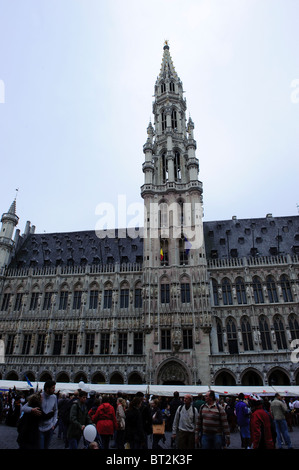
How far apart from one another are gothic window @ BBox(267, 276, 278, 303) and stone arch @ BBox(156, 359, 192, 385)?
44.9ft

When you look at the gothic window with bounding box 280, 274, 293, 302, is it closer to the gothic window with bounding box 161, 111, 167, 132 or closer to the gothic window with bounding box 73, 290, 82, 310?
the gothic window with bounding box 73, 290, 82, 310

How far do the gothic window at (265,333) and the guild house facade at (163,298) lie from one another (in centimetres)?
11

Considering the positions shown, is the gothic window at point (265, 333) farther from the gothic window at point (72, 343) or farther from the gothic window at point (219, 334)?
the gothic window at point (72, 343)

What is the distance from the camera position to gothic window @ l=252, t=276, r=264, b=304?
36688mm

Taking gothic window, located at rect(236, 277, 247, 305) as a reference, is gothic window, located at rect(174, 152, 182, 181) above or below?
above

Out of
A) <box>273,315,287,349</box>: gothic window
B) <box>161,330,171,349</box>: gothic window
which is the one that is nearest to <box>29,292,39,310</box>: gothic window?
<box>161,330,171,349</box>: gothic window

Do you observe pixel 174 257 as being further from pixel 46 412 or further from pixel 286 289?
pixel 46 412

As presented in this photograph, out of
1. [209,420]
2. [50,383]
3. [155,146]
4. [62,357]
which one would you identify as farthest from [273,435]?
[155,146]

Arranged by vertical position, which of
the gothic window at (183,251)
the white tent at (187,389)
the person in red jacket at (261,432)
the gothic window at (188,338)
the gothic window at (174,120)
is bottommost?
the person in red jacket at (261,432)

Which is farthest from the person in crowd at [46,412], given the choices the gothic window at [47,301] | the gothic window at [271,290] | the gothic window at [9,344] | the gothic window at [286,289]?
the gothic window at [9,344]

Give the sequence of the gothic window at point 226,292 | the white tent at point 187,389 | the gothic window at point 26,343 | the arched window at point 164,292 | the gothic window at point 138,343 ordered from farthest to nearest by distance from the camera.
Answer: the gothic window at point 26,343, the gothic window at point 226,292, the arched window at point 164,292, the gothic window at point 138,343, the white tent at point 187,389

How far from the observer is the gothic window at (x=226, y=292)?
1469 inches

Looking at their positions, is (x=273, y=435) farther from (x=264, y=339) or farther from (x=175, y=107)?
(x=175, y=107)

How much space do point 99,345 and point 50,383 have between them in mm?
31162
